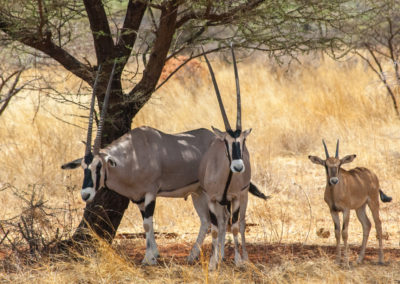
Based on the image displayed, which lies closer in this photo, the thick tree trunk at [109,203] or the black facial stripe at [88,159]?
the black facial stripe at [88,159]

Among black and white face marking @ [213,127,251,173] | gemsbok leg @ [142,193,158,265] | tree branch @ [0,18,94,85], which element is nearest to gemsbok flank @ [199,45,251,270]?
black and white face marking @ [213,127,251,173]

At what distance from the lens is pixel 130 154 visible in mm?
6250

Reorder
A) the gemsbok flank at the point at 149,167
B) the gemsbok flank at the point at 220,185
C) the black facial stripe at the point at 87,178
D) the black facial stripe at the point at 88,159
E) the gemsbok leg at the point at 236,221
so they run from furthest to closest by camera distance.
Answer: the gemsbok flank at the point at 149,167, the gemsbok leg at the point at 236,221, the gemsbok flank at the point at 220,185, the black facial stripe at the point at 88,159, the black facial stripe at the point at 87,178

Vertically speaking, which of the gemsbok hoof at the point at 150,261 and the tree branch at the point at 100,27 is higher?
the tree branch at the point at 100,27

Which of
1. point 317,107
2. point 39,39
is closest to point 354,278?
point 39,39

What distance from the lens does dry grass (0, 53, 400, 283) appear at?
5.61 m

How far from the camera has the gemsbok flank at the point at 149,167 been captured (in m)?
6.11

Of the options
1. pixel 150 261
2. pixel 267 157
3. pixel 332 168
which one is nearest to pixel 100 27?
pixel 150 261

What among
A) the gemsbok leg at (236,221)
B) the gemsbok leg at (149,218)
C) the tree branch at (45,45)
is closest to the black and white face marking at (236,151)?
the gemsbok leg at (236,221)

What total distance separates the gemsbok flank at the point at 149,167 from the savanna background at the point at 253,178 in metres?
0.46

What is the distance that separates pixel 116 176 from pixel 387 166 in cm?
559

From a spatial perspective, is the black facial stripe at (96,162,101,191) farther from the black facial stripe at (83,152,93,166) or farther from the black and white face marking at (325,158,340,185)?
the black and white face marking at (325,158,340,185)

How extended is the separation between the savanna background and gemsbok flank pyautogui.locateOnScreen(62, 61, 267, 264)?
0.46 meters

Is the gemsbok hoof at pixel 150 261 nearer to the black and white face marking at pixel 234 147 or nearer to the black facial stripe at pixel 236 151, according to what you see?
the black and white face marking at pixel 234 147
